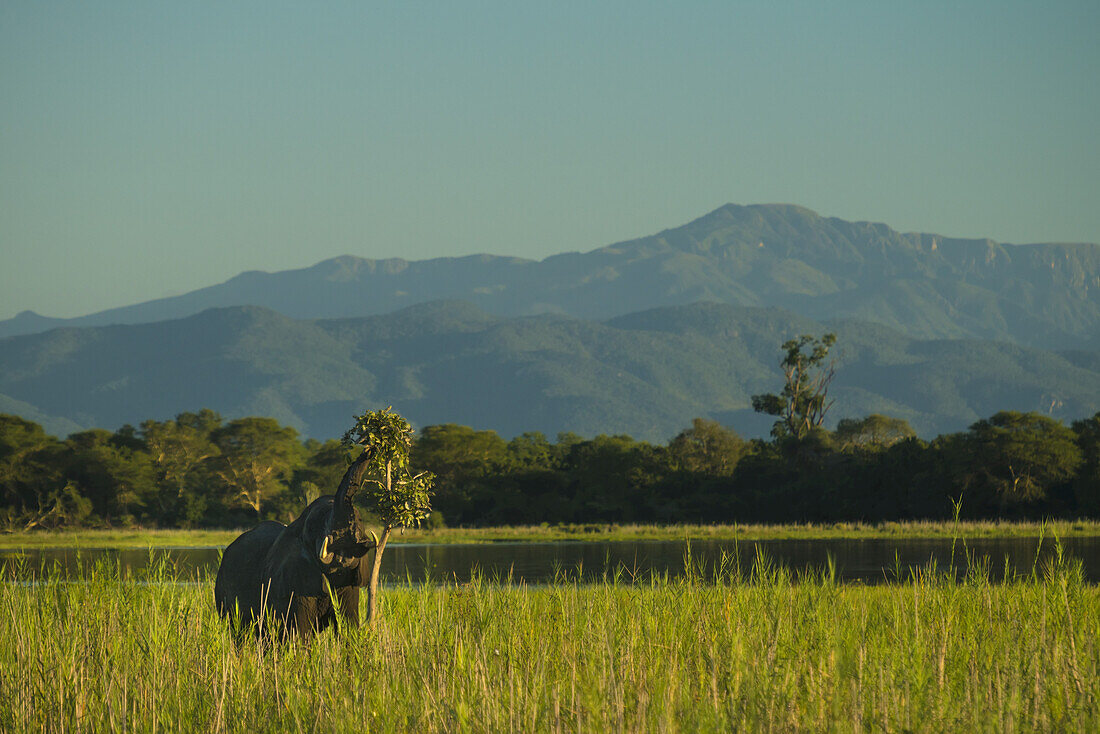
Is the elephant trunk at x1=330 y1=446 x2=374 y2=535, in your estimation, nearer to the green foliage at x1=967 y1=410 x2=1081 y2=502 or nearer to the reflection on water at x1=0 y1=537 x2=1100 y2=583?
the reflection on water at x1=0 y1=537 x2=1100 y2=583

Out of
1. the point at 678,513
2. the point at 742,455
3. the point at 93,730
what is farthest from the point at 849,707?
the point at 742,455

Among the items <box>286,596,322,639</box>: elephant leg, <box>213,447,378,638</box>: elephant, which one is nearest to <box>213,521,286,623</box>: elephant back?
<box>213,447,378,638</box>: elephant

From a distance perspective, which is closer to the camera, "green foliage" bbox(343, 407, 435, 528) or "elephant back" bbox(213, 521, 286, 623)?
"elephant back" bbox(213, 521, 286, 623)

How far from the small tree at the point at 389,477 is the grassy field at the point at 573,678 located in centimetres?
76

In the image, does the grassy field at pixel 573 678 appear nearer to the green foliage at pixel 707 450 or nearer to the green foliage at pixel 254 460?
the green foliage at pixel 707 450

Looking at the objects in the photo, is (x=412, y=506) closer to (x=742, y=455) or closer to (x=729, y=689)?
(x=729, y=689)

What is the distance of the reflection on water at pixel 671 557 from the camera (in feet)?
94.3

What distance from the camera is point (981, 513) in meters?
54.5

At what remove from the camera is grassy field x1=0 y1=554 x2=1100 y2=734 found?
6.11 metres

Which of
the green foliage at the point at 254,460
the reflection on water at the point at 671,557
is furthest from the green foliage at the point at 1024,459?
the green foliage at the point at 254,460

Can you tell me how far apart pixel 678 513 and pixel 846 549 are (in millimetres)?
21543

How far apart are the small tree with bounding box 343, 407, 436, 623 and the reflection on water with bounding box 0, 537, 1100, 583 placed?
16105 millimetres

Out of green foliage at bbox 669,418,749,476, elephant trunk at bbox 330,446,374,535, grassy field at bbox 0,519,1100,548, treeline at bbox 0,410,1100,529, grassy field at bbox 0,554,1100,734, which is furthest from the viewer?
green foliage at bbox 669,418,749,476

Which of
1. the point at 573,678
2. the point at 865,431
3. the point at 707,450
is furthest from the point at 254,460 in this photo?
the point at 573,678
